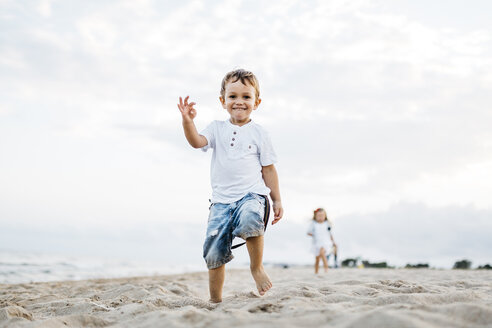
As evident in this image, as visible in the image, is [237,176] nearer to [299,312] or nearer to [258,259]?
[258,259]

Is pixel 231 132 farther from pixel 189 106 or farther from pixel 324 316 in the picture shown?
pixel 324 316

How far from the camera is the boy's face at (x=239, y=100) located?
11.9 feet

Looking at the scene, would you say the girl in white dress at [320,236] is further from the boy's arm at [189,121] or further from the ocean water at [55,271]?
the boy's arm at [189,121]

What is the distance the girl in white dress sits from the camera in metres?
10.7

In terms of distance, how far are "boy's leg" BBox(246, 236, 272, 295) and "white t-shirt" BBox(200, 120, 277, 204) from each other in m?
0.37

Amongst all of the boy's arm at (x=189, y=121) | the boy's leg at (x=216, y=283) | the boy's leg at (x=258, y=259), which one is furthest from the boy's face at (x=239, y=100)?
the boy's leg at (x=216, y=283)

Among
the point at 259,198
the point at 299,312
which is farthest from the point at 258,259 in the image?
the point at 299,312

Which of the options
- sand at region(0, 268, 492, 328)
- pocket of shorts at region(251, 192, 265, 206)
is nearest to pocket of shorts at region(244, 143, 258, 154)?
pocket of shorts at region(251, 192, 265, 206)

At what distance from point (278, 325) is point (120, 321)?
1.27 m

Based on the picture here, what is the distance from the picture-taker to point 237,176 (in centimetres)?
358

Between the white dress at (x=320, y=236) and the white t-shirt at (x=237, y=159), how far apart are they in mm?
7463

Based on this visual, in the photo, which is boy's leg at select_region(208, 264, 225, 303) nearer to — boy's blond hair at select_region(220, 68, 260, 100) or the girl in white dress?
boy's blond hair at select_region(220, 68, 260, 100)

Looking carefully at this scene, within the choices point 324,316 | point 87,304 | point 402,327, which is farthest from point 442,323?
point 87,304

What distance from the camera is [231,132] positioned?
369cm
